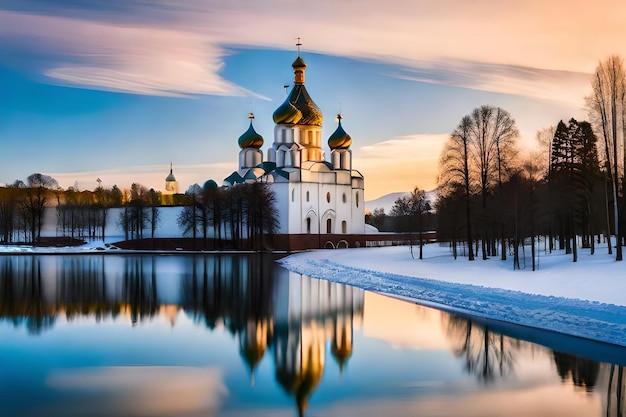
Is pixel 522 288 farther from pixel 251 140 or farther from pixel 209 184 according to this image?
pixel 209 184

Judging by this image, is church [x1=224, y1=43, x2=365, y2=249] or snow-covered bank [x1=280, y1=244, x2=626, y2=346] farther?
church [x1=224, y1=43, x2=365, y2=249]

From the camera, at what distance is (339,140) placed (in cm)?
8162

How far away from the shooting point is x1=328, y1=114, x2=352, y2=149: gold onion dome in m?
81.6

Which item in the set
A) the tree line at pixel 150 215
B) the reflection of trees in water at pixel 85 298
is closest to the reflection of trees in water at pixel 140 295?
the reflection of trees in water at pixel 85 298

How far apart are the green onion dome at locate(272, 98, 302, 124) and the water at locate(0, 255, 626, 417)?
58.9 meters

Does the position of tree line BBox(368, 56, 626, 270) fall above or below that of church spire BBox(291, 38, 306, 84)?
below

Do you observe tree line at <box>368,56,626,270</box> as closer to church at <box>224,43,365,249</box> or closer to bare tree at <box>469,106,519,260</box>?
bare tree at <box>469,106,519,260</box>

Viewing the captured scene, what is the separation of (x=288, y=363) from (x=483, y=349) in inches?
160

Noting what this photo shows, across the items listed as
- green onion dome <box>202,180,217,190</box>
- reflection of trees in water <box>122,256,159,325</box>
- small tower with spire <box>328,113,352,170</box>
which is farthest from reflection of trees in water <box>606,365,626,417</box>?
green onion dome <box>202,180,217,190</box>

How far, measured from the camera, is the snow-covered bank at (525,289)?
1577 centimetres

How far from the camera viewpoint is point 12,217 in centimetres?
8644

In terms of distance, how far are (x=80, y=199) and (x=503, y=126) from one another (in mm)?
84867

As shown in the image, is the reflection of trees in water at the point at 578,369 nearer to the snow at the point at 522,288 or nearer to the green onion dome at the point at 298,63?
the snow at the point at 522,288

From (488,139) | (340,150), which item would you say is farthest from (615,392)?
(340,150)
